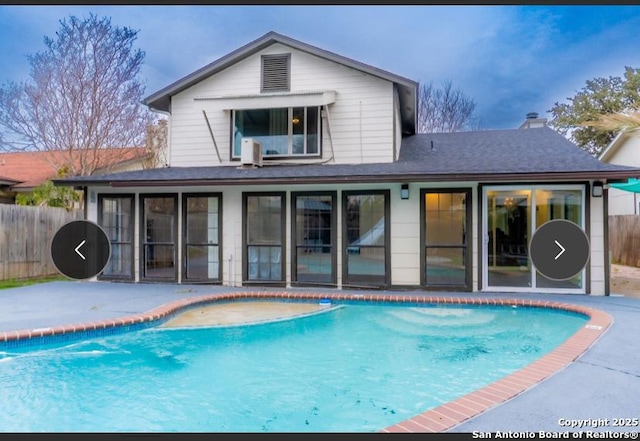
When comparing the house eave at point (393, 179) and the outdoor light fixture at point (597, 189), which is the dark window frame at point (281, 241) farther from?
the outdoor light fixture at point (597, 189)

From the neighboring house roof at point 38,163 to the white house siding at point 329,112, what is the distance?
7.61 meters

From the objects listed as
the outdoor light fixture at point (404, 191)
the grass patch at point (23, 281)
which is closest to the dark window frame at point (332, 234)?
the outdoor light fixture at point (404, 191)

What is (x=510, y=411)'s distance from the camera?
2.90m

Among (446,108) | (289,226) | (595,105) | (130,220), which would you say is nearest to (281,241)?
(289,226)

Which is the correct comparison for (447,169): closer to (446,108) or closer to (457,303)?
(457,303)

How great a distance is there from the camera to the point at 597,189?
7.84 metres

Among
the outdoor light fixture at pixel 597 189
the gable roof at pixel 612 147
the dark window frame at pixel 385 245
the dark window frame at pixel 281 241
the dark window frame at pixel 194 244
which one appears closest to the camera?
the outdoor light fixture at pixel 597 189

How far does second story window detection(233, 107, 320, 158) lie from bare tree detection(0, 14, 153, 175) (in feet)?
22.8

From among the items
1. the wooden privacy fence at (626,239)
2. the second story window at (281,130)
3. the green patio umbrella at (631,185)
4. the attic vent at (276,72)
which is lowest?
the wooden privacy fence at (626,239)

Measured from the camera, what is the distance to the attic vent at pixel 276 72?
1016 centimetres

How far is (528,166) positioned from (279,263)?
219 inches

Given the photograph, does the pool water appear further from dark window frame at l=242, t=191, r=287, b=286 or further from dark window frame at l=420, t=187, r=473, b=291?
dark window frame at l=242, t=191, r=287, b=286

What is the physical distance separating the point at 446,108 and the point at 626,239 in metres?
11.8

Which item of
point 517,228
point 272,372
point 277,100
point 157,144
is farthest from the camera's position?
point 157,144
